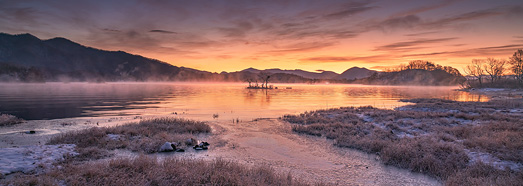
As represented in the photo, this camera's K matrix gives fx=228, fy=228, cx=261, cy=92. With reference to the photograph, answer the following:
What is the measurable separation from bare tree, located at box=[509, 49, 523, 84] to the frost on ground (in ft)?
394

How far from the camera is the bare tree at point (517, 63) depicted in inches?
3095

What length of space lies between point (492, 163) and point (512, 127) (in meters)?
7.32

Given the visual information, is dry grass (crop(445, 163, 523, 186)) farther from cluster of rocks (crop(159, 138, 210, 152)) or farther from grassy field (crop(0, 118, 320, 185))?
cluster of rocks (crop(159, 138, 210, 152))

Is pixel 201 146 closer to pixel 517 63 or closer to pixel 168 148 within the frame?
pixel 168 148

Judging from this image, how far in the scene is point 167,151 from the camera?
12359 millimetres

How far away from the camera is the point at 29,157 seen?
883 cm

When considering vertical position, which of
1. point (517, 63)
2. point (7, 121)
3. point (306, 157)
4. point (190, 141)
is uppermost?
point (517, 63)

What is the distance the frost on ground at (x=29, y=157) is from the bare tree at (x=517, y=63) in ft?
394

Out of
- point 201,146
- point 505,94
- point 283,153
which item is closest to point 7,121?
point 201,146

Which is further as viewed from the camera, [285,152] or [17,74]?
[17,74]

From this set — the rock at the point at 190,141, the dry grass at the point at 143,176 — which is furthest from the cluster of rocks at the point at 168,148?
the dry grass at the point at 143,176

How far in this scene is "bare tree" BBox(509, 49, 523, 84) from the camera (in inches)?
3095

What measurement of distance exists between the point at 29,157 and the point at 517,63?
121868 mm

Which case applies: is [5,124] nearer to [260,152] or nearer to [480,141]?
[260,152]
